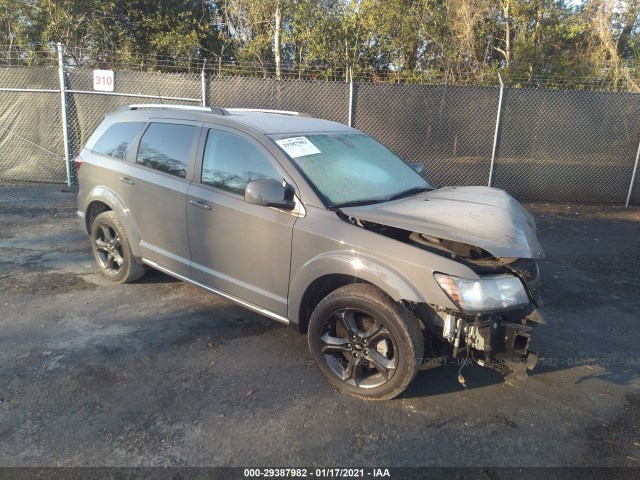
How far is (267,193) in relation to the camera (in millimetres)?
3309

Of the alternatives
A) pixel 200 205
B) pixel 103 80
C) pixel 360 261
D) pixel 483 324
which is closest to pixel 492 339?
pixel 483 324

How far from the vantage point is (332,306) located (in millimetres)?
3189

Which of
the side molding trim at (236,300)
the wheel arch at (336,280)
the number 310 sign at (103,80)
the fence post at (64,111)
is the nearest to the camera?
the wheel arch at (336,280)

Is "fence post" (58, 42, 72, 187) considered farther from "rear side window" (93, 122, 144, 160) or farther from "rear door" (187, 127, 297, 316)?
"rear door" (187, 127, 297, 316)

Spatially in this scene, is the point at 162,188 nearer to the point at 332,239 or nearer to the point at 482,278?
the point at 332,239

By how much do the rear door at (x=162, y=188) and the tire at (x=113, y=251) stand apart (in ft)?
0.87

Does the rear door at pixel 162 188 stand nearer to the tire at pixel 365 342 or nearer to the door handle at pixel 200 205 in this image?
the door handle at pixel 200 205

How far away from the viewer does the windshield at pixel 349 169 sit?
11.7ft

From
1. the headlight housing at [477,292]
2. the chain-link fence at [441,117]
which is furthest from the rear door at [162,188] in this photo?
the chain-link fence at [441,117]

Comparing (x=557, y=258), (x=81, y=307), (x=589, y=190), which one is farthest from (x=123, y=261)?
(x=589, y=190)

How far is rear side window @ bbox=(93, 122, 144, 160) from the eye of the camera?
4.80 metres

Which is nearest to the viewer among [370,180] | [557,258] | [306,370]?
[306,370]

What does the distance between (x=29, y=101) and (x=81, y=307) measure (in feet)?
23.4

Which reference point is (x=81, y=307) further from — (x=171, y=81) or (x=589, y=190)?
(x=589, y=190)
